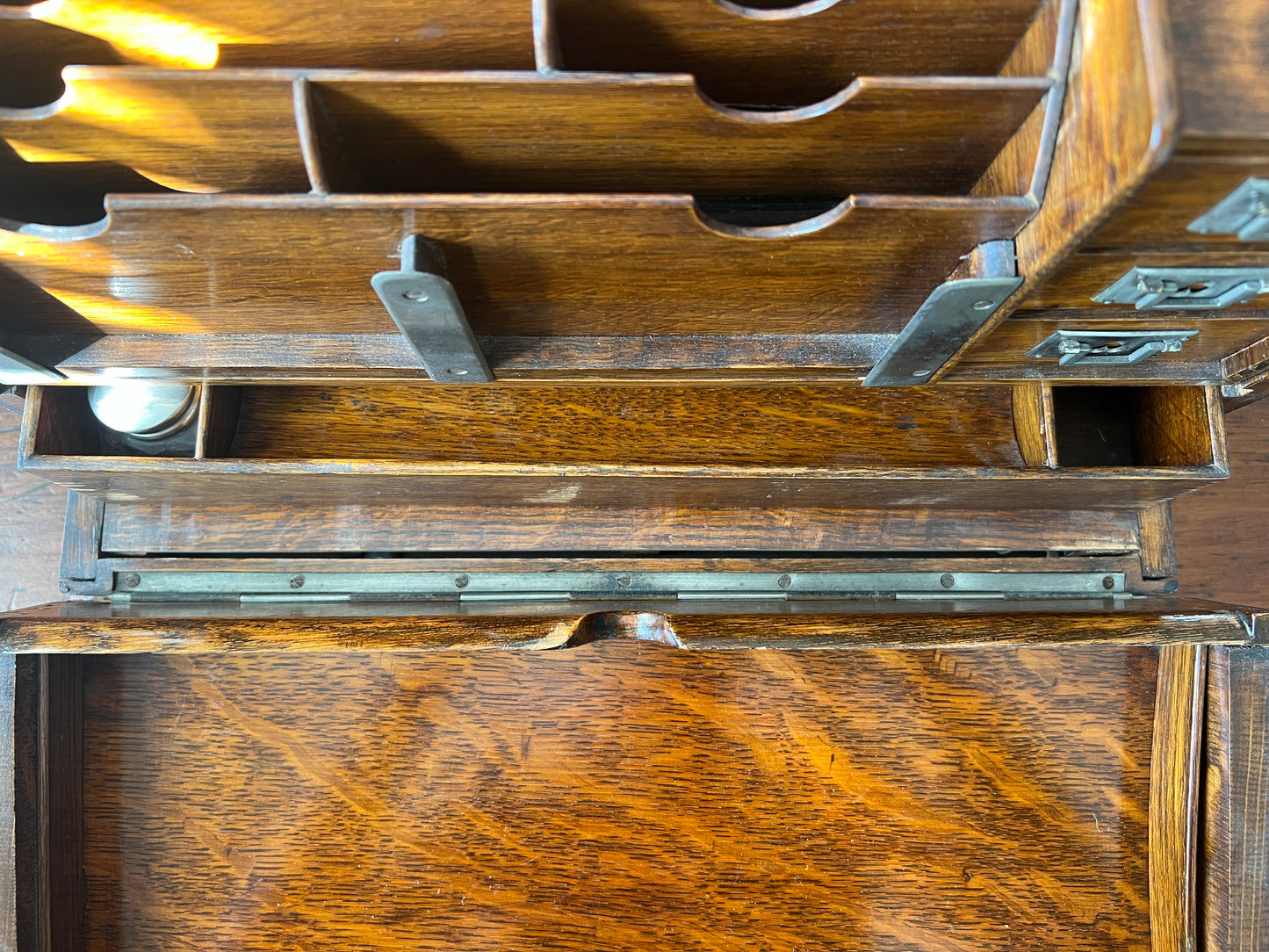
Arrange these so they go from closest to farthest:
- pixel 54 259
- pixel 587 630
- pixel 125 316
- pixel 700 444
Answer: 1. pixel 54 259
2. pixel 125 316
3. pixel 587 630
4. pixel 700 444

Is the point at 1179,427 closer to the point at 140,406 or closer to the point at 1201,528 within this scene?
the point at 1201,528

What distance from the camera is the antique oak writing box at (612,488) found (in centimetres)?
91

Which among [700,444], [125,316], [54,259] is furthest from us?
[700,444]

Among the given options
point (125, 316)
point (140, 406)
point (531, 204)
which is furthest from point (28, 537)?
point (531, 204)

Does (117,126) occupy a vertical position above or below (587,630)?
above

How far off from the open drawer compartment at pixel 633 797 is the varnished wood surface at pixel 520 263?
0.60 m

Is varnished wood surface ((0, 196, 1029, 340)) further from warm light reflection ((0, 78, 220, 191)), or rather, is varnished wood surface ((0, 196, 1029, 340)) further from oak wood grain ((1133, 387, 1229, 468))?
oak wood grain ((1133, 387, 1229, 468))

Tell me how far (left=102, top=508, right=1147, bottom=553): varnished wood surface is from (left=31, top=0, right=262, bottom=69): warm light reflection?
0.80 m

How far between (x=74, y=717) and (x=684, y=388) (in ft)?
3.76

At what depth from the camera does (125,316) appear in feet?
3.78

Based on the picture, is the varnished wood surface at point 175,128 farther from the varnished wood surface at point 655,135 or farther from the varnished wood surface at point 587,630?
the varnished wood surface at point 587,630

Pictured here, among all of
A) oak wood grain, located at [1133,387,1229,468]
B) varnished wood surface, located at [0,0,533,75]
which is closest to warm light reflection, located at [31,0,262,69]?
varnished wood surface, located at [0,0,533,75]

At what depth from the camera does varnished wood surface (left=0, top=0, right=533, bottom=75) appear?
87cm

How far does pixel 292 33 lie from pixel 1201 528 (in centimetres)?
193
